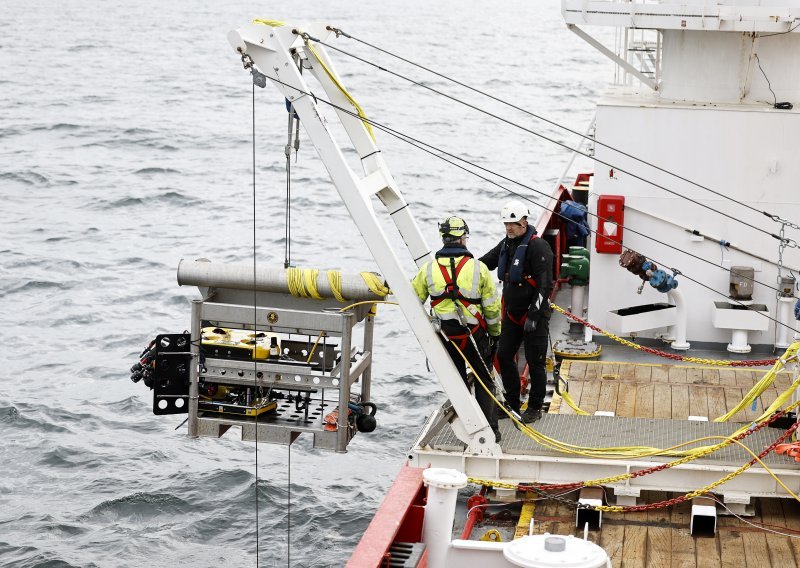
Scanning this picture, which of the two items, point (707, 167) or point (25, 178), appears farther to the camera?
point (25, 178)

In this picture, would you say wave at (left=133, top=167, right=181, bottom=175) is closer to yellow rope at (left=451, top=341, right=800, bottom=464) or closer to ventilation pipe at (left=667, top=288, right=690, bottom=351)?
ventilation pipe at (left=667, top=288, right=690, bottom=351)

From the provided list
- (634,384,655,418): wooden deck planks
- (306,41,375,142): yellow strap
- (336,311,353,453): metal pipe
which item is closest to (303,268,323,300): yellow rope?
(336,311,353,453): metal pipe

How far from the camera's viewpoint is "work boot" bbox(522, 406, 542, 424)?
9.83 meters

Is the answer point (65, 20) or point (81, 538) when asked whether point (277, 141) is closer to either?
point (81, 538)

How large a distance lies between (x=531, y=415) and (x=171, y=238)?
19.7 m

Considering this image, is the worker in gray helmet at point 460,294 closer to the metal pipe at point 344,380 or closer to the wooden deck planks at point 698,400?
the metal pipe at point 344,380

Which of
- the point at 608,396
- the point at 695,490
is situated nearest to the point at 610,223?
the point at 608,396

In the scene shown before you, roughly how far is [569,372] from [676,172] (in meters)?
2.45

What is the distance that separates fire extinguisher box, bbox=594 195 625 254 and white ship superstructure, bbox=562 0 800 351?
0.10ft

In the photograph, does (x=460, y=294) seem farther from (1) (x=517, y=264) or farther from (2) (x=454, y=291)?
(1) (x=517, y=264)

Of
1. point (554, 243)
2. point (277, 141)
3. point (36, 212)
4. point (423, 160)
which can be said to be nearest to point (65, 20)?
point (277, 141)

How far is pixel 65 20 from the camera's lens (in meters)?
71.2

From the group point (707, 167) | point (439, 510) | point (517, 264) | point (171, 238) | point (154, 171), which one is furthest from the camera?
point (154, 171)

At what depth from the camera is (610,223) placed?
42.0ft
